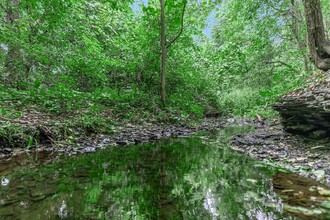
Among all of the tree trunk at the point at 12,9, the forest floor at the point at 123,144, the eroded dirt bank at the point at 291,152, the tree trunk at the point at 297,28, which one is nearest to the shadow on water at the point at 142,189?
the eroded dirt bank at the point at 291,152

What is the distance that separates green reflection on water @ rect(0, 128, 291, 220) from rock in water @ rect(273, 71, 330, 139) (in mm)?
1736

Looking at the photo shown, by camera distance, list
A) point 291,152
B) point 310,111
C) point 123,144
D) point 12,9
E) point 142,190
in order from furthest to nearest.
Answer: point 12,9
point 123,144
point 310,111
point 291,152
point 142,190

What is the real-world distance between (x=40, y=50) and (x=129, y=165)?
478 cm

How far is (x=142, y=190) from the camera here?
8.58ft

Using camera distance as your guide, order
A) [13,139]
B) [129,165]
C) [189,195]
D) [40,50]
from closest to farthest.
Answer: [189,195] < [129,165] < [13,139] < [40,50]

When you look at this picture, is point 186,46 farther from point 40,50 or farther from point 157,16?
point 40,50

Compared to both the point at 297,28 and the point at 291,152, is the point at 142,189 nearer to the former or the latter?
the point at 291,152

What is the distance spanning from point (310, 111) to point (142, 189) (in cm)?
396

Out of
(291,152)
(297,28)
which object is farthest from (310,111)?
(297,28)

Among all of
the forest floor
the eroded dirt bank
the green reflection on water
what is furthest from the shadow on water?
the forest floor

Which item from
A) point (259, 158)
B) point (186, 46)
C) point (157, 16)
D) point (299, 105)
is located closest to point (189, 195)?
point (259, 158)

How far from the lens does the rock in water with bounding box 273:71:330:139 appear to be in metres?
4.28

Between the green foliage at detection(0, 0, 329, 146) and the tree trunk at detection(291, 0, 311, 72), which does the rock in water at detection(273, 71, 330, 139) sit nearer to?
the green foliage at detection(0, 0, 329, 146)

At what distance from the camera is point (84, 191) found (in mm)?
2559
